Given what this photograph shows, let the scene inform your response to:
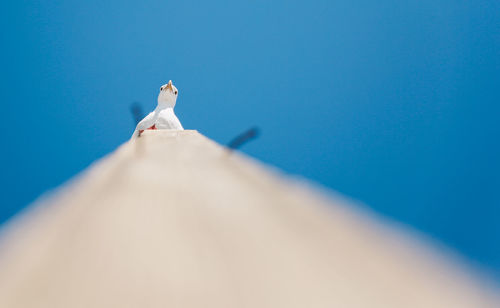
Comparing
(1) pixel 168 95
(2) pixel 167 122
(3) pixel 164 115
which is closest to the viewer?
(2) pixel 167 122

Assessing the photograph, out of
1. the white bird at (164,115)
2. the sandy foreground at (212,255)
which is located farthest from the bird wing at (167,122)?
the sandy foreground at (212,255)

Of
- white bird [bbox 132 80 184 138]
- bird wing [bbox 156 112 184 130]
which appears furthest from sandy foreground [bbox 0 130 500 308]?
bird wing [bbox 156 112 184 130]

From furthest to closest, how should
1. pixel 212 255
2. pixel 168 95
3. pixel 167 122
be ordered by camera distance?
pixel 168 95, pixel 167 122, pixel 212 255

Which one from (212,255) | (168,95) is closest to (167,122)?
(168,95)

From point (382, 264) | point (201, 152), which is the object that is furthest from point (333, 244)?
point (201, 152)

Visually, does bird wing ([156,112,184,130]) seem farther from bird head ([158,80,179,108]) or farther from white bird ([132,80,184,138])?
bird head ([158,80,179,108])

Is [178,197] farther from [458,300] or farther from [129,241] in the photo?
[458,300]

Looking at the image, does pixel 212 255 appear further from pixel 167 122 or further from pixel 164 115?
pixel 164 115
